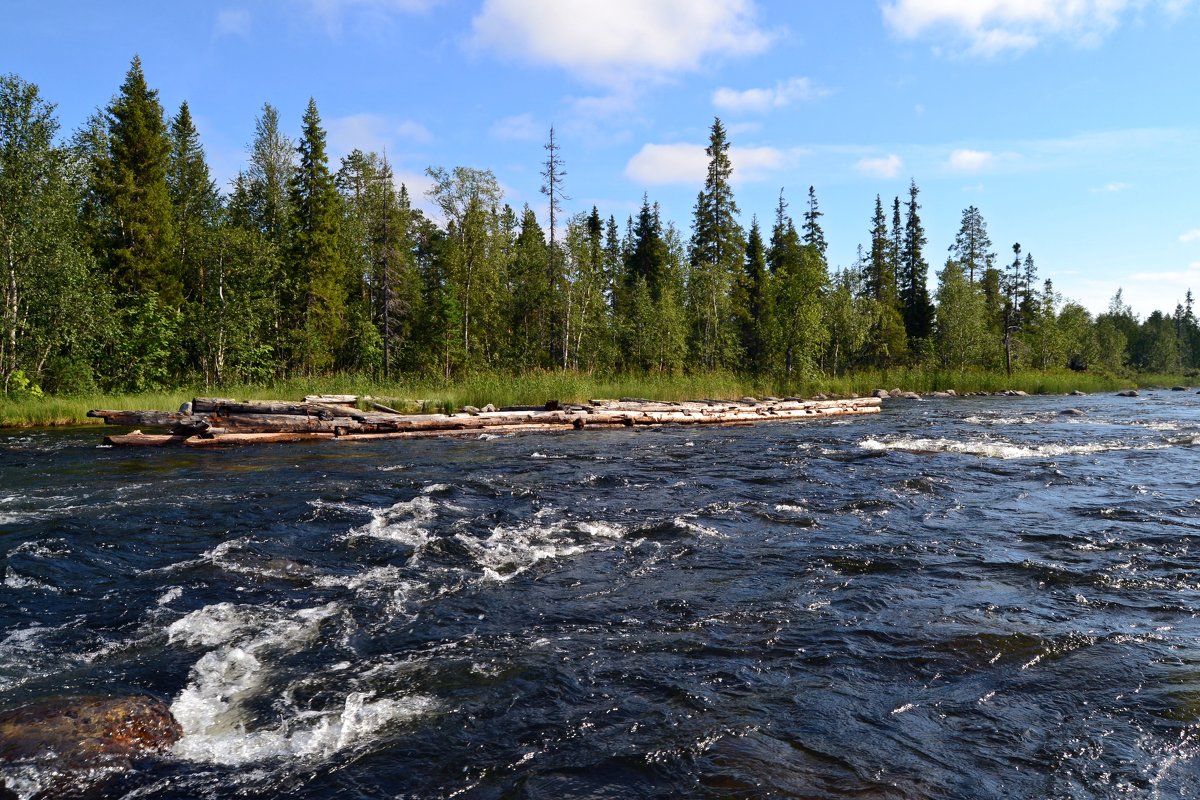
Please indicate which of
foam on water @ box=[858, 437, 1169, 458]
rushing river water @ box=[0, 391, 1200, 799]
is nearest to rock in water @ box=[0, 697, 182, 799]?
rushing river water @ box=[0, 391, 1200, 799]

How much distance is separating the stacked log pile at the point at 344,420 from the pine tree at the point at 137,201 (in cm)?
1449

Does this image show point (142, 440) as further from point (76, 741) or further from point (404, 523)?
point (76, 741)

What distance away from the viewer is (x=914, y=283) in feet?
209

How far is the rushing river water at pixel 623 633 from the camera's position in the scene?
340 centimetres

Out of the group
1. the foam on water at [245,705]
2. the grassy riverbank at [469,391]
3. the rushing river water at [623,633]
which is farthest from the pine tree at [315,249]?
the foam on water at [245,705]

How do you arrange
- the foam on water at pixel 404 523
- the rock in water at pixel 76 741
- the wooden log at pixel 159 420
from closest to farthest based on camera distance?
the rock in water at pixel 76 741
the foam on water at pixel 404 523
the wooden log at pixel 159 420

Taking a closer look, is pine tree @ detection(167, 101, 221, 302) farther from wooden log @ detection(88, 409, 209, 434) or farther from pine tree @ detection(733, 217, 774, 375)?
pine tree @ detection(733, 217, 774, 375)

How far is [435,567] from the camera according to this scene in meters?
6.71

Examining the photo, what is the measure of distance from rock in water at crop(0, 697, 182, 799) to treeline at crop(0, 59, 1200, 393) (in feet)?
79.6

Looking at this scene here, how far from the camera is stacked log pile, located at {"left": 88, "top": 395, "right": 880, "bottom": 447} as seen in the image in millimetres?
15664

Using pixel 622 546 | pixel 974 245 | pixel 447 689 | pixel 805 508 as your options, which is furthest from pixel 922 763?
pixel 974 245

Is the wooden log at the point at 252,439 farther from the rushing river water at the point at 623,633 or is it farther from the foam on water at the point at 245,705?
the foam on water at the point at 245,705

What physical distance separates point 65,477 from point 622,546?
974 cm

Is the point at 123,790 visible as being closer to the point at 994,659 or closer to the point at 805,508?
the point at 994,659
